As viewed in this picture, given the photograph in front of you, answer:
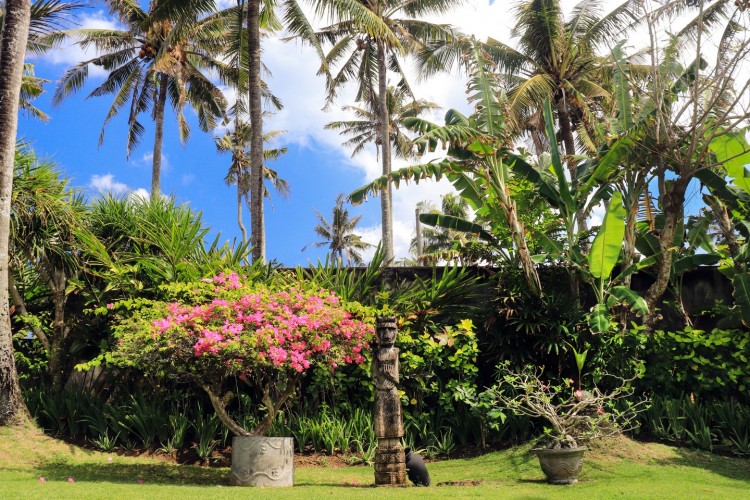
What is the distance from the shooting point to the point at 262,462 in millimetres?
7523

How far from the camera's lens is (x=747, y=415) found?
919cm

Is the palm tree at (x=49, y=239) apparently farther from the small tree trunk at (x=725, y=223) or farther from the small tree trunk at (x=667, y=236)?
the small tree trunk at (x=725, y=223)

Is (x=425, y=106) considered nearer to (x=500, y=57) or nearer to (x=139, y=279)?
(x=500, y=57)

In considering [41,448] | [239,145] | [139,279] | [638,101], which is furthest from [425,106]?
[41,448]

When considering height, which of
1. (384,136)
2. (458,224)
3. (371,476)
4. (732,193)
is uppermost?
(384,136)

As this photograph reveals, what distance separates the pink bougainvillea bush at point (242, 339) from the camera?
7.44 metres

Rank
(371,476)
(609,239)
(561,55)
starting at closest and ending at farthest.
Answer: (371,476)
(609,239)
(561,55)

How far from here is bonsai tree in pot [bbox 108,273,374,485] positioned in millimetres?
7453

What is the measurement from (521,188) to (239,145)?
79.6 ft

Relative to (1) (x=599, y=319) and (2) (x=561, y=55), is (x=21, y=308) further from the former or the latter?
(2) (x=561, y=55)

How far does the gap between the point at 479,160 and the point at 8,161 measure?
7018 mm

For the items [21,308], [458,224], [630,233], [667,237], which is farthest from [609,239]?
[21,308]

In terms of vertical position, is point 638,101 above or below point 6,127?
above

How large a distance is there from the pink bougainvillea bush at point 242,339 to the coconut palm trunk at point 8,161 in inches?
81.2
